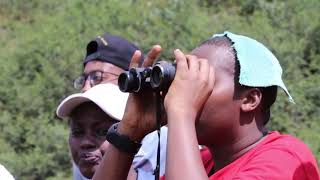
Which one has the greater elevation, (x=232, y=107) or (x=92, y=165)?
(x=232, y=107)

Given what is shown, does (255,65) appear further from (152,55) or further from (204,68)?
(152,55)

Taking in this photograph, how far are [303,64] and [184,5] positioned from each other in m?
1.51

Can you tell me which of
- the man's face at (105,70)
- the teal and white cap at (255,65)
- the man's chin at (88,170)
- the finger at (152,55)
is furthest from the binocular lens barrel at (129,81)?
the man's face at (105,70)

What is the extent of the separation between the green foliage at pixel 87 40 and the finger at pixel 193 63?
336 centimetres

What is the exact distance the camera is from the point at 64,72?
260 inches

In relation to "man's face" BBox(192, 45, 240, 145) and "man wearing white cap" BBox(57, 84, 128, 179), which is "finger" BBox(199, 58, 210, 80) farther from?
"man wearing white cap" BBox(57, 84, 128, 179)

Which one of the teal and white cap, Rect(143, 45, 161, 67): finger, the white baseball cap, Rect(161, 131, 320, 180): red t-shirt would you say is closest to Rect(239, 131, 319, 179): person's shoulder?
Rect(161, 131, 320, 180): red t-shirt

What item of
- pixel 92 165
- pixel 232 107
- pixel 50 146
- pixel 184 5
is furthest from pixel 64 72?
pixel 232 107

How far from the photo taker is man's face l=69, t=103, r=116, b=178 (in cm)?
240

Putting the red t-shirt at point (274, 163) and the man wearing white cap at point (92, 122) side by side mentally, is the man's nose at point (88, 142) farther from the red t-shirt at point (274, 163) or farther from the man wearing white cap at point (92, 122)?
the red t-shirt at point (274, 163)

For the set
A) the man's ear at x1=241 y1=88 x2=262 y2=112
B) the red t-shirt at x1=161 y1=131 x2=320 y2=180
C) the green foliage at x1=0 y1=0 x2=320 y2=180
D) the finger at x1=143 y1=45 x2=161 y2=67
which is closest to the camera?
the red t-shirt at x1=161 y1=131 x2=320 y2=180

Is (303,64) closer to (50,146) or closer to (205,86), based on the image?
(50,146)

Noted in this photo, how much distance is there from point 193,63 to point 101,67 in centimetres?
110

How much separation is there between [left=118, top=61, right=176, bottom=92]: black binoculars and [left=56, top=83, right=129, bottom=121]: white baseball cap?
0.41 m
